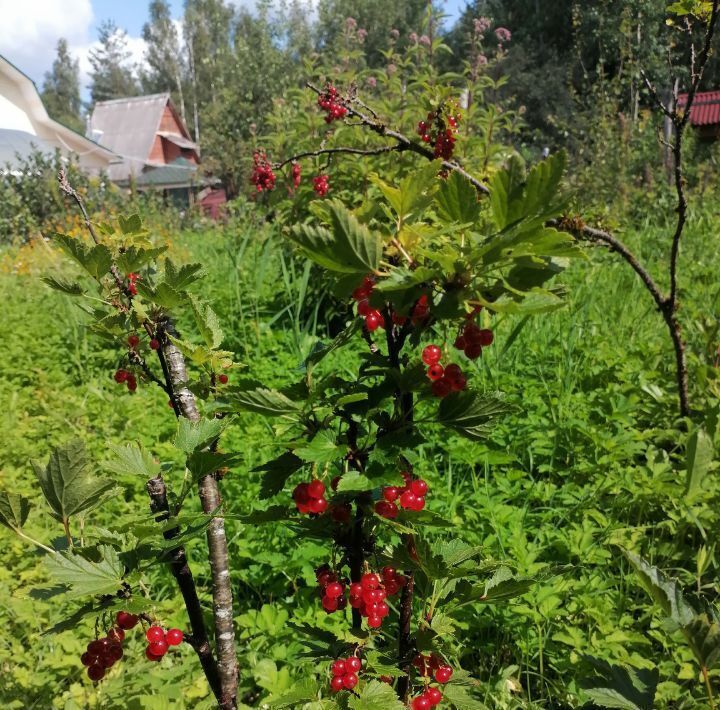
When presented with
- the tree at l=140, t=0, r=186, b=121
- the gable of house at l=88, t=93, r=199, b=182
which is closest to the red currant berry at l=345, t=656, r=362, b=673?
the gable of house at l=88, t=93, r=199, b=182

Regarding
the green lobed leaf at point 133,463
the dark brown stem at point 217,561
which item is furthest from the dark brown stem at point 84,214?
the green lobed leaf at point 133,463

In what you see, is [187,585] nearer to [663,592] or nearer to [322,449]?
[322,449]

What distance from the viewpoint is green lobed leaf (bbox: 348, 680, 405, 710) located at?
0.93 metres

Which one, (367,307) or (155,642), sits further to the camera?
(155,642)

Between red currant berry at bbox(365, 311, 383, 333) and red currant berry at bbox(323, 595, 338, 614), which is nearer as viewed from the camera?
red currant berry at bbox(365, 311, 383, 333)

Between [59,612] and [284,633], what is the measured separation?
91 cm

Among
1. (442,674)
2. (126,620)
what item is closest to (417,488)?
(442,674)

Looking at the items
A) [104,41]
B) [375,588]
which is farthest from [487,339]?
[104,41]

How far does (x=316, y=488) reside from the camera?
0.93 metres

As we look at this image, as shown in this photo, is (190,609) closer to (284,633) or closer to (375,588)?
(375,588)

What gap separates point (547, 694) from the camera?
1846mm

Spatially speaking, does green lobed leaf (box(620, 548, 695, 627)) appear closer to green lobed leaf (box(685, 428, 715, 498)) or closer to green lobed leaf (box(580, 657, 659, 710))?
green lobed leaf (box(580, 657, 659, 710))

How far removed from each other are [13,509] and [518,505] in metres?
2.01

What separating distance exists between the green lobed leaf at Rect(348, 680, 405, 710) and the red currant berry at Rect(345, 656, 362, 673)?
0.11ft
